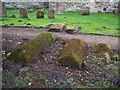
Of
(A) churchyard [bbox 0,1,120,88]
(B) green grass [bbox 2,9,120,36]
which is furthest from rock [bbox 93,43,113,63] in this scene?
(B) green grass [bbox 2,9,120,36]

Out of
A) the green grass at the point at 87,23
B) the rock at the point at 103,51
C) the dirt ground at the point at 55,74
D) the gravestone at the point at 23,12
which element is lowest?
the dirt ground at the point at 55,74

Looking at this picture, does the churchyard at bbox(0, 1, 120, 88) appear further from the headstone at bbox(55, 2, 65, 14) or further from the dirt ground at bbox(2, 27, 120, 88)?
the headstone at bbox(55, 2, 65, 14)

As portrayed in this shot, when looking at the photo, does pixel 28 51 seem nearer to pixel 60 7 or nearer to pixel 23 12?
pixel 23 12

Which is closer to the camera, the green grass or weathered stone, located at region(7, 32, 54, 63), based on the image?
weathered stone, located at region(7, 32, 54, 63)

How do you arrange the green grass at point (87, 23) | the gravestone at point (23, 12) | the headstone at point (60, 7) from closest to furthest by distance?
1. the green grass at point (87, 23)
2. the gravestone at point (23, 12)
3. the headstone at point (60, 7)

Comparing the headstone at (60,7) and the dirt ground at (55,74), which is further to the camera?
the headstone at (60,7)

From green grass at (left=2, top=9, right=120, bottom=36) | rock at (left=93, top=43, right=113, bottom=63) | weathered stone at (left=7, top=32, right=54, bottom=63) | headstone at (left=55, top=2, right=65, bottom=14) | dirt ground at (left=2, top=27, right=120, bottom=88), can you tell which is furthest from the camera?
headstone at (left=55, top=2, right=65, bottom=14)

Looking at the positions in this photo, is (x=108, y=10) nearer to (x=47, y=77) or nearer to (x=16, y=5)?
(x=16, y=5)

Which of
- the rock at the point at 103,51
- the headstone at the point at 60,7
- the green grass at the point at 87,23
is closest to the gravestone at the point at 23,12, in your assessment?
the green grass at the point at 87,23

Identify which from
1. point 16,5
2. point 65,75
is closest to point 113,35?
point 65,75

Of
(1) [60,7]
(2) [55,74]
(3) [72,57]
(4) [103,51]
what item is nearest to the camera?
(2) [55,74]

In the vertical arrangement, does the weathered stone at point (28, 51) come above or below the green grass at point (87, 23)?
below

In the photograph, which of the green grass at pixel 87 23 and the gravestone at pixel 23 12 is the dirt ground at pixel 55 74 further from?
the gravestone at pixel 23 12

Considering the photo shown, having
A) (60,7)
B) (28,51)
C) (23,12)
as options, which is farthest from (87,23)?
(28,51)
